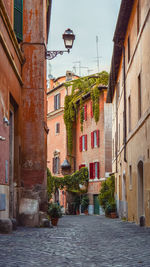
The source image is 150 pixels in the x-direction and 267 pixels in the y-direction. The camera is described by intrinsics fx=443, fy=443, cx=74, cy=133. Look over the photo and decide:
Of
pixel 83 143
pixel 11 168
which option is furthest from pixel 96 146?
pixel 11 168

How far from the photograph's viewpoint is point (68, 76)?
4422cm

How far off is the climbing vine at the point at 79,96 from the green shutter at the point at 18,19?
21.7m

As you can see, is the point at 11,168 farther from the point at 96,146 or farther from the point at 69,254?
the point at 96,146

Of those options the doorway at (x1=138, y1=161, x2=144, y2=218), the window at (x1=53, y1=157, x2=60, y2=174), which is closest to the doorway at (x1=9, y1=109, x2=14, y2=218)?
the doorway at (x1=138, y1=161, x2=144, y2=218)

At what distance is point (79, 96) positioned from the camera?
3900cm

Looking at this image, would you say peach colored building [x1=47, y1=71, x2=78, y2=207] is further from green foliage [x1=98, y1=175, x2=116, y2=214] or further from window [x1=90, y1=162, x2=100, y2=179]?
green foliage [x1=98, y1=175, x2=116, y2=214]

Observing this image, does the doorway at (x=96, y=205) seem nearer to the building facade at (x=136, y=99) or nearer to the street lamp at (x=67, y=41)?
the building facade at (x=136, y=99)

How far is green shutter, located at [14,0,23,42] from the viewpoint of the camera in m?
13.8

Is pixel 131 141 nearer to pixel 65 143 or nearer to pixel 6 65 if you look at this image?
pixel 6 65

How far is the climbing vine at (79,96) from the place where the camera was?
35.8 m

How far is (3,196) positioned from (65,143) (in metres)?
31.9

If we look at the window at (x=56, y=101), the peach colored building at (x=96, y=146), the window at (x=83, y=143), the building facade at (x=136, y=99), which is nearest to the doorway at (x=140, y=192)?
the building facade at (x=136, y=99)

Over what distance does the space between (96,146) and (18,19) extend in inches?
890

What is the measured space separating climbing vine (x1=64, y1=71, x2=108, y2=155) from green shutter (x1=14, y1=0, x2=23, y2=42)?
71.3ft
